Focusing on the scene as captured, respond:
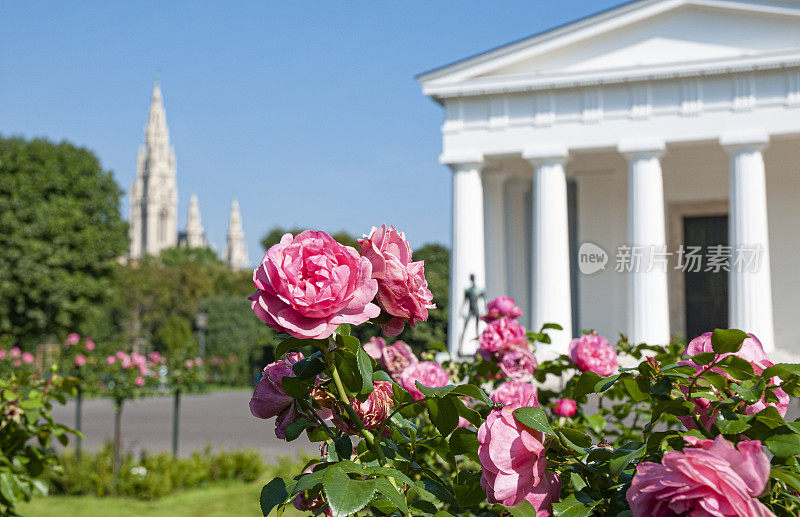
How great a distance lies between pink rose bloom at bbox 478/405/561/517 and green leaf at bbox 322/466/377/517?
219mm

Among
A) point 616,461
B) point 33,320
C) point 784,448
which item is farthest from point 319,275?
point 33,320

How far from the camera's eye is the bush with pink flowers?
43.9 inches

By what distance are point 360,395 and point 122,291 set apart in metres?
50.6

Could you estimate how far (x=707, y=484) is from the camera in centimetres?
102

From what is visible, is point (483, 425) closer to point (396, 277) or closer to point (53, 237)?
point (396, 277)

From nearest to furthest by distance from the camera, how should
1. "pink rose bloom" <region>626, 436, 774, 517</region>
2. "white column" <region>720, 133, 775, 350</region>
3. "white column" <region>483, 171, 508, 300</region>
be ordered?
"pink rose bloom" <region>626, 436, 774, 517</region>
"white column" <region>720, 133, 775, 350</region>
"white column" <region>483, 171, 508, 300</region>

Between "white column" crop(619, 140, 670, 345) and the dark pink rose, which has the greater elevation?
"white column" crop(619, 140, 670, 345)

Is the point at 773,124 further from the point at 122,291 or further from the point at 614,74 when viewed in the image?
the point at 122,291

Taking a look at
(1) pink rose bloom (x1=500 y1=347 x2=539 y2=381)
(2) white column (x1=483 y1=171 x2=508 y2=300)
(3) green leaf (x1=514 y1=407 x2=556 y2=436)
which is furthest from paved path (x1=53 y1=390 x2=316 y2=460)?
(3) green leaf (x1=514 y1=407 x2=556 y2=436)

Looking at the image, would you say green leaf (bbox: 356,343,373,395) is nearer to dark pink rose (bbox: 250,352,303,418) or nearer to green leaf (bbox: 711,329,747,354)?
dark pink rose (bbox: 250,352,303,418)

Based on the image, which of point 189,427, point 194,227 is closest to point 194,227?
point 194,227

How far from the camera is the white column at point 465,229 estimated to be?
21.6 meters

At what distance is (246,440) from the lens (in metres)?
14.6

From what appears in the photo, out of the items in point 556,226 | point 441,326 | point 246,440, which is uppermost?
point 556,226
